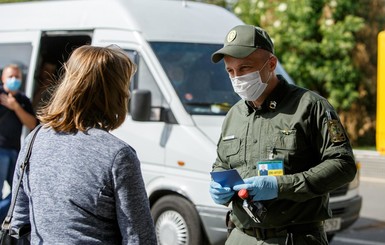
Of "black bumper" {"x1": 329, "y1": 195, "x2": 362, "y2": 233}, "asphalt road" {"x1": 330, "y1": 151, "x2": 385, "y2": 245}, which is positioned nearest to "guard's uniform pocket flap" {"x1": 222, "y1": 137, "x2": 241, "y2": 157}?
"black bumper" {"x1": 329, "y1": 195, "x2": 362, "y2": 233}

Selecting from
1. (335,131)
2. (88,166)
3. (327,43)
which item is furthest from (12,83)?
(327,43)

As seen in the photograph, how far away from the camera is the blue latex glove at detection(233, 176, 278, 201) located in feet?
10.7

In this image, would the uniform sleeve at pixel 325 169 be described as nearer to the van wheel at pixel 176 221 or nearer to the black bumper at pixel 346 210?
the van wheel at pixel 176 221

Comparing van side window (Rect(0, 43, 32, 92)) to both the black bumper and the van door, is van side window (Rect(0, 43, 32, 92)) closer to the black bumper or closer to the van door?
the van door

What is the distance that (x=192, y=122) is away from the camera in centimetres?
673

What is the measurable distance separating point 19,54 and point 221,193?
5.49 m

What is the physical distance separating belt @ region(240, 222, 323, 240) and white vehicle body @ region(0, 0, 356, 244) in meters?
2.89

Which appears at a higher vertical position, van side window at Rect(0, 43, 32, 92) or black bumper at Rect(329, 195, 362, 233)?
van side window at Rect(0, 43, 32, 92)

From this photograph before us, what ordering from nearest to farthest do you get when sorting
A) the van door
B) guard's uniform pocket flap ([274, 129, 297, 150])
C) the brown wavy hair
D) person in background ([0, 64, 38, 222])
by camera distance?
the brown wavy hair, guard's uniform pocket flap ([274, 129, 297, 150]), the van door, person in background ([0, 64, 38, 222])

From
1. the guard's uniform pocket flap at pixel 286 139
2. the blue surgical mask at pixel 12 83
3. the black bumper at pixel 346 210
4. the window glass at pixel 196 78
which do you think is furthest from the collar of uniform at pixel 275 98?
the blue surgical mask at pixel 12 83

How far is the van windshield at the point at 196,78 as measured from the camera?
6961 millimetres

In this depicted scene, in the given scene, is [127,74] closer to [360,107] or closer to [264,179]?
[264,179]

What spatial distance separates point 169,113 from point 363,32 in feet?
41.0

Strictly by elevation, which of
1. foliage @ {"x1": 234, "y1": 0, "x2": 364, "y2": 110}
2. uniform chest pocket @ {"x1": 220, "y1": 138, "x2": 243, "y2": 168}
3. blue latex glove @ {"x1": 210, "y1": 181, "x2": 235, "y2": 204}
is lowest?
blue latex glove @ {"x1": 210, "y1": 181, "x2": 235, "y2": 204}
